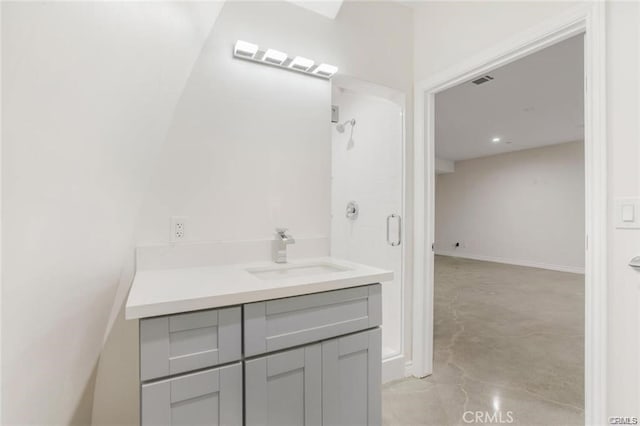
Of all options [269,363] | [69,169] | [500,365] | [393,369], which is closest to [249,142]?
[69,169]

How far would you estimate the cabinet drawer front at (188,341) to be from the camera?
34.9 inches

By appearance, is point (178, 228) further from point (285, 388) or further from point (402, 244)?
point (402, 244)

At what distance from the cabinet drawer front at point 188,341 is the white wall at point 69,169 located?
232mm

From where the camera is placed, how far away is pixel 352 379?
4.03ft

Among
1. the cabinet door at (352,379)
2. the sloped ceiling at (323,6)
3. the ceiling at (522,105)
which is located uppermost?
the ceiling at (522,105)

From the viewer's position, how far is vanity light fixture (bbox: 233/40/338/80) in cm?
154

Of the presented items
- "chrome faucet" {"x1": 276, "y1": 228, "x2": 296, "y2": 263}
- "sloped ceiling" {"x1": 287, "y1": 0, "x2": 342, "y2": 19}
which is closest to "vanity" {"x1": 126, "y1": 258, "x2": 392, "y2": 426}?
"chrome faucet" {"x1": 276, "y1": 228, "x2": 296, "y2": 263}

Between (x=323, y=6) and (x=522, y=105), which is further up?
(x=522, y=105)

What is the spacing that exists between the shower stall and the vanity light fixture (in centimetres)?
17

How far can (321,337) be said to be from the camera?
1162 mm

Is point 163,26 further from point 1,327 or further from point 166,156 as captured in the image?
point 1,327

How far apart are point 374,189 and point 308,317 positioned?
4.79ft

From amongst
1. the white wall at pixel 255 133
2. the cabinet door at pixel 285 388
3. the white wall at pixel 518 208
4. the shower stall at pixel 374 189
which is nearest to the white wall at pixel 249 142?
the white wall at pixel 255 133

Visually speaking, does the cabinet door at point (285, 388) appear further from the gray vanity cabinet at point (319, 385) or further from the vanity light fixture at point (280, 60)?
the vanity light fixture at point (280, 60)
